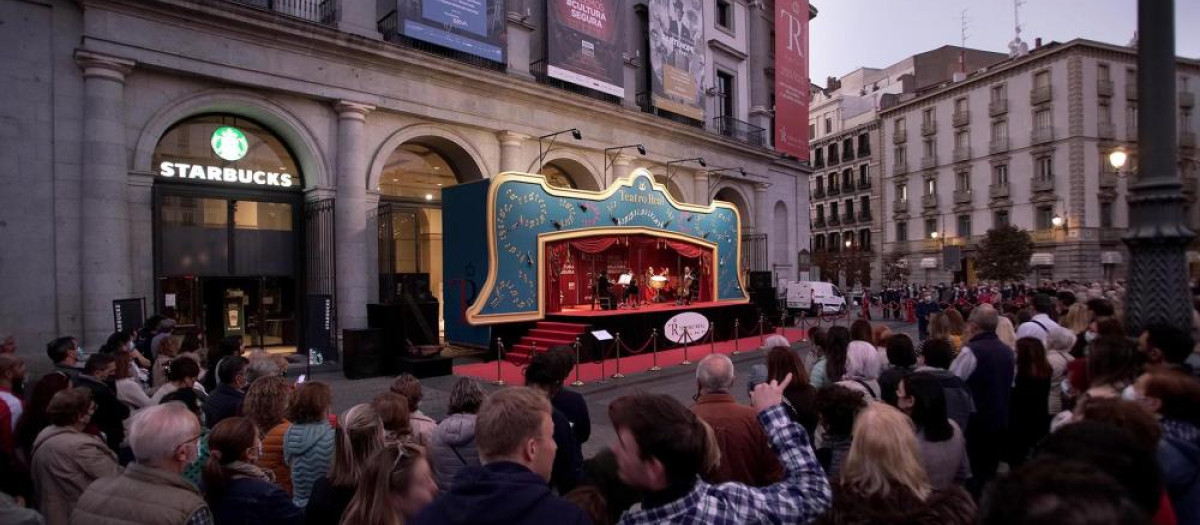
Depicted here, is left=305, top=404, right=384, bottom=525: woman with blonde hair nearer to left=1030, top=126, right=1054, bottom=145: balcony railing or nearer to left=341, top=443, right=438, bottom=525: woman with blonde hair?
left=341, top=443, right=438, bottom=525: woman with blonde hair

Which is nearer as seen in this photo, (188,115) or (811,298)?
(188,115)

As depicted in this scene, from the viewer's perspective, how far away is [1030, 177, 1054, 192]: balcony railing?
1662 inches

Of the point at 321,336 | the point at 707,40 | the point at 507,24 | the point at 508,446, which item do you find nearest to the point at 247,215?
the point at 321,336

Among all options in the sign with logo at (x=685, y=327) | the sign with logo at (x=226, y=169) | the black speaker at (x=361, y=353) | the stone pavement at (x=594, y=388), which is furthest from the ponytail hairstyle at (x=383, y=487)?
the sign with logo at (x=226, y=169)

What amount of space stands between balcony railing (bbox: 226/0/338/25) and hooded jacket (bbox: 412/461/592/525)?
15.7 metres

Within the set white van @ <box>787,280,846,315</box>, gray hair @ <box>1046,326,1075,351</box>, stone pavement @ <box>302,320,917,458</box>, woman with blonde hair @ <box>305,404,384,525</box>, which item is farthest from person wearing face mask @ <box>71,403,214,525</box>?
white van @ <box>787,280,846,315</box>

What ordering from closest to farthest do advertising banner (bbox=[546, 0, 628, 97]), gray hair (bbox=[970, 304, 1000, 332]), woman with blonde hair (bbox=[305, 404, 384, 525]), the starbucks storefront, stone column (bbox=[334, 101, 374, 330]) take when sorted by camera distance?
woman with blonde hair (bbox=[305, 404, 384, 525])
gray hair (bbox=[970, 304, 1000, 332])
the starbucks storefront
stone column (bbox=[334, 101, 374, 330])
advertising banner (bbox=[546, 0, 628, 97])

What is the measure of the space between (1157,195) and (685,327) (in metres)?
10.7

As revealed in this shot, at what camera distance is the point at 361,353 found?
13258mm

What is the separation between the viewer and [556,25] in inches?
777

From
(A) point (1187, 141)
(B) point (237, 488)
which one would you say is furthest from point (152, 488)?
(A) point (1187, 141)

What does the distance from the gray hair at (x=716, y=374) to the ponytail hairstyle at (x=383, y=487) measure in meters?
1.78

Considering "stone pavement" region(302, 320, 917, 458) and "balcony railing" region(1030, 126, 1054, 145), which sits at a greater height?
"balcony railing" region(1030, 126, 1054, 145)

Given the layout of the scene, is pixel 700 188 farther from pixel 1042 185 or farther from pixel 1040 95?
pixel 1040 95
